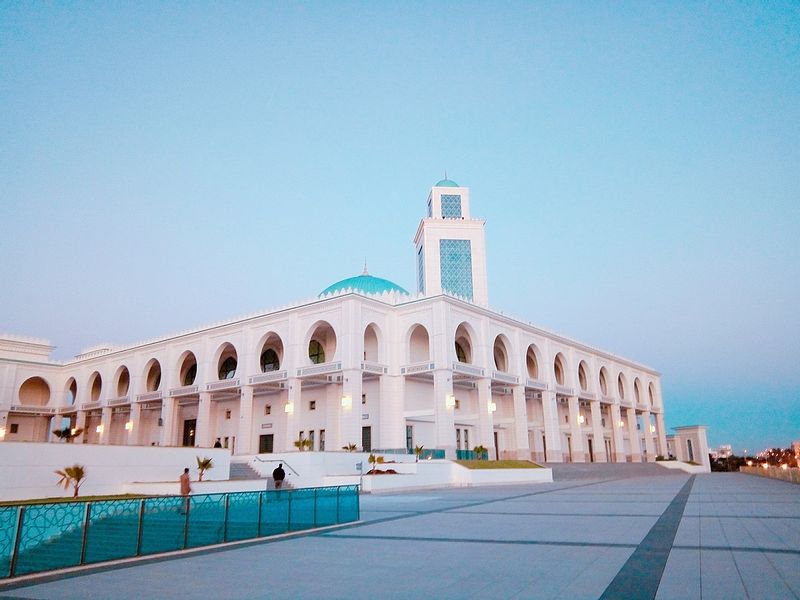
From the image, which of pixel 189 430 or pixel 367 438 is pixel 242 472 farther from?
pixel 189 430

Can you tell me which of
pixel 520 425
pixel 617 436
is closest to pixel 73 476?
pixel 520 425

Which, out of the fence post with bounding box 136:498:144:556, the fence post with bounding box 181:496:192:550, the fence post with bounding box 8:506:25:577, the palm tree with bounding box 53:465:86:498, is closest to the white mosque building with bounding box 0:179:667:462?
the palm tree with bounding box 53:465:86:498

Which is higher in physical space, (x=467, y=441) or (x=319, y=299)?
(x=319, y=299)

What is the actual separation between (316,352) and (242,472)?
1434 centimetres

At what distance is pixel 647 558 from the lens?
7066 mm

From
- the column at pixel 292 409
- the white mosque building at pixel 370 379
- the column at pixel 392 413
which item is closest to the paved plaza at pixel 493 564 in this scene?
the white mosque building at pixel 370 379

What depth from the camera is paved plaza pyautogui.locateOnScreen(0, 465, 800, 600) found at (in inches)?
223

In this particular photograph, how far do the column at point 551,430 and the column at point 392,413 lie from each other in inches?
488

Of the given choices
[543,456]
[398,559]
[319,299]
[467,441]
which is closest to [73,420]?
[319,299]

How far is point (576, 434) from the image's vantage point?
45.0 m

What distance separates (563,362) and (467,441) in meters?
12.7

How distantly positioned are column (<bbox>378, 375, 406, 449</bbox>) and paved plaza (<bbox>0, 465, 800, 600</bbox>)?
2292cm

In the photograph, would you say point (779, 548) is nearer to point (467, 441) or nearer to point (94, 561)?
point (94, 561)

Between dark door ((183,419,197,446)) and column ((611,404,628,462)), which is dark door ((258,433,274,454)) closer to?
dark door ((183,419,197,446))
